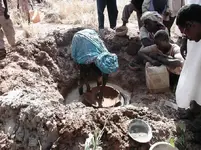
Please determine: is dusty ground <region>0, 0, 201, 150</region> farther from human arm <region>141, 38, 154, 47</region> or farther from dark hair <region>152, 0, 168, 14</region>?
dark hair <region>152, 0, 168, 14</region>

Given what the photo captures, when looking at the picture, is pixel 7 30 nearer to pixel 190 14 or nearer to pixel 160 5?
pixel 160 5

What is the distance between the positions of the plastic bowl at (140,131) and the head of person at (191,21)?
1053 millimetres

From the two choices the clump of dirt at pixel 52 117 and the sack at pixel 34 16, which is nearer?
the clump of dirt at pixel 52 117

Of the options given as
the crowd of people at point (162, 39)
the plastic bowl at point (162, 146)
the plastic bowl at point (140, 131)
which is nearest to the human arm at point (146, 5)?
the crowd of people at point (162, 39)

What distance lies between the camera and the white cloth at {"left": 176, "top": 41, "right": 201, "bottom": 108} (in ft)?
10.5

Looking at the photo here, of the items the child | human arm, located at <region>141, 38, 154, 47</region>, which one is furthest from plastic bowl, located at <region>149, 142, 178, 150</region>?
human arm, located at <region>141, 38, 154, 47</region>

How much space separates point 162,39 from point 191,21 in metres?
1.42

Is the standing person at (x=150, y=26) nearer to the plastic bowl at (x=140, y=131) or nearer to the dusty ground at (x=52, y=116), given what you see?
the dusty ground at (x=52, y=116)

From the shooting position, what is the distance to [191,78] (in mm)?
3334

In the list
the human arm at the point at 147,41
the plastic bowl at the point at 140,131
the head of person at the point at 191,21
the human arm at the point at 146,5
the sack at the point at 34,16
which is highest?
the head of person at the point at 191,21

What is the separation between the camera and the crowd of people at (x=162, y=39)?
3.01m

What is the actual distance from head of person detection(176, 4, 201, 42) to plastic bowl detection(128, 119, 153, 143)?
1053 millimetres

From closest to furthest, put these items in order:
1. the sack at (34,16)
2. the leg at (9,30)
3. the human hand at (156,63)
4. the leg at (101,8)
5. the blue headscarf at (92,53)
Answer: the blue headscarf at (92,53)
the human hand at (156,63)
the leg at (9,30)
the leg at (101,8)
the sack at (34,16)

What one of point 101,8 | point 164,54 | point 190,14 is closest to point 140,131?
point 190,14
